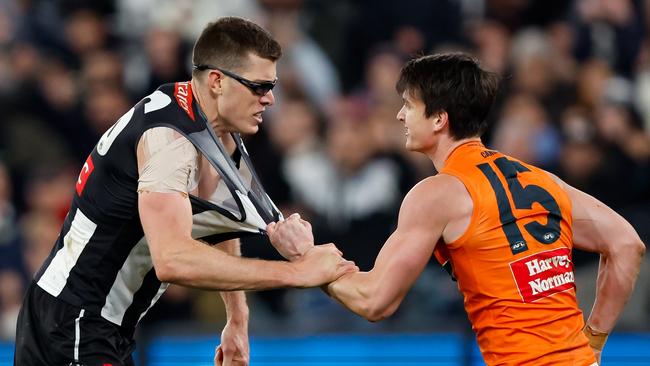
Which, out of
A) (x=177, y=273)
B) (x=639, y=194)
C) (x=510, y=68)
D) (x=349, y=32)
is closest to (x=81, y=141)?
(x=349, y=32)

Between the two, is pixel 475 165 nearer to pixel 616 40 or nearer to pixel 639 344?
pixel 639 344

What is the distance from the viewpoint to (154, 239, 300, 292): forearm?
4.71m

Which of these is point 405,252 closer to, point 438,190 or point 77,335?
point 438,190

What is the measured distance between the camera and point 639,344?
8086 millimetres

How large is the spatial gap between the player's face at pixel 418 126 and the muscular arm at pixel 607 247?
639 mm

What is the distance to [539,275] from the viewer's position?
481 centimetres

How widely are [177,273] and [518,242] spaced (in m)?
1.40

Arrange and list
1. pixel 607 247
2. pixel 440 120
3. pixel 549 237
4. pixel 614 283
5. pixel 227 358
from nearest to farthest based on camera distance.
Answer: pixel 549 237 < pixel 440 120 < pixel 607 247 < pixel 614 283 < pixel 227 358

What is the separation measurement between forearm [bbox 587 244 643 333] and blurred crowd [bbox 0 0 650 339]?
276 centimetres

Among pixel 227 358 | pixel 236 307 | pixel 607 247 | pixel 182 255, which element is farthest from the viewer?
pixel 236 307

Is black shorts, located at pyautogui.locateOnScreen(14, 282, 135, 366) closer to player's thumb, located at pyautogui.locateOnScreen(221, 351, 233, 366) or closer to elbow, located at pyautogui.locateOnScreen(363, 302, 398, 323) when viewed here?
player's thumb, located at pyautogui.locateOnScreen(221, 351, 233, 366)

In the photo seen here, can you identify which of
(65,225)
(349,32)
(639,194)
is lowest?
(639,194)

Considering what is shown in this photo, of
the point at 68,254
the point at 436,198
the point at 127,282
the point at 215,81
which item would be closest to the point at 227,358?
the point at 127,282

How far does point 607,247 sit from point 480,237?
871 mm
